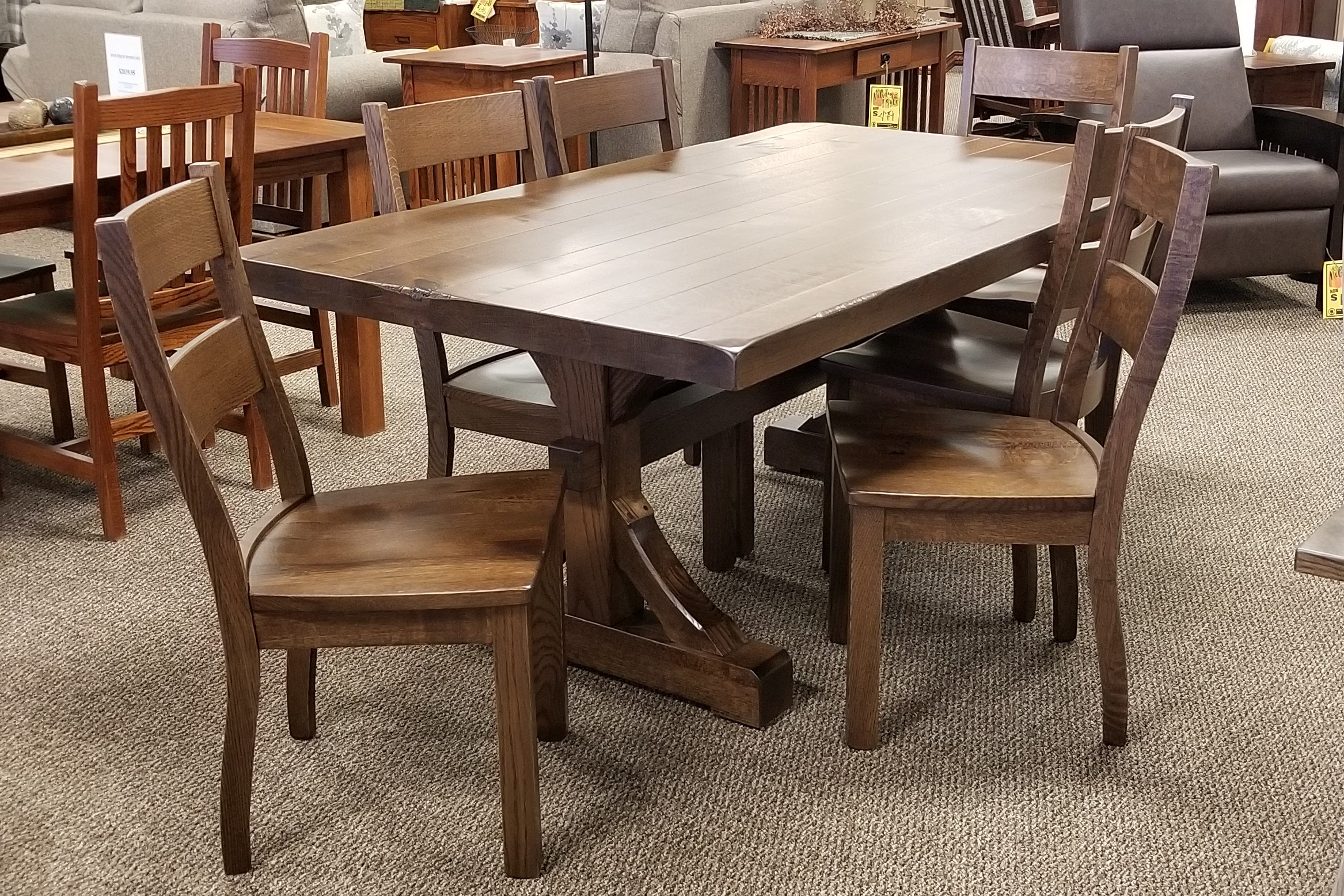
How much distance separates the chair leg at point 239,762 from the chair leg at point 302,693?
27 cm

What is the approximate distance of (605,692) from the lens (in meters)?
2.28

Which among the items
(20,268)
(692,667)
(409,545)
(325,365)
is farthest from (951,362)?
(20,268)

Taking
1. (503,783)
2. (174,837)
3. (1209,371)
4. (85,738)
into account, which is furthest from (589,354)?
(1209,371)

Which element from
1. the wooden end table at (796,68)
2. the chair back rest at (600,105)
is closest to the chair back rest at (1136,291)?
the chair back rest at (600,105)

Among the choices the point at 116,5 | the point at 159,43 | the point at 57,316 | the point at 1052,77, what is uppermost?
the point at 116,5

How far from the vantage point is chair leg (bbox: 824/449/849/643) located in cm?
234

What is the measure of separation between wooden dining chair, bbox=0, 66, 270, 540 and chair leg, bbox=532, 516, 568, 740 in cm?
121

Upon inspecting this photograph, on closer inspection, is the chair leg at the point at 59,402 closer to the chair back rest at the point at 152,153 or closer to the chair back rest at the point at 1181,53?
the chair back rest at the point at 152,153

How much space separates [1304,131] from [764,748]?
329cm

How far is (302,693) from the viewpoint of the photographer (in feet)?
6.91

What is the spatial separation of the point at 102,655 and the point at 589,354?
1205 mm

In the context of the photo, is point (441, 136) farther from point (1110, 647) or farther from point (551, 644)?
point (1110, 647)

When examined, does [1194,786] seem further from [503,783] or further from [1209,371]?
[1209,371]

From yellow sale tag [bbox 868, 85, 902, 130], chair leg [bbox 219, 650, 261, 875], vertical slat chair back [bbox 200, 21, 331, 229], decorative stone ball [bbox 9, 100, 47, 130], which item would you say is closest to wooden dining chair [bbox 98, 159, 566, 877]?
chair leg [bbox 219, 650, 261, 875]
